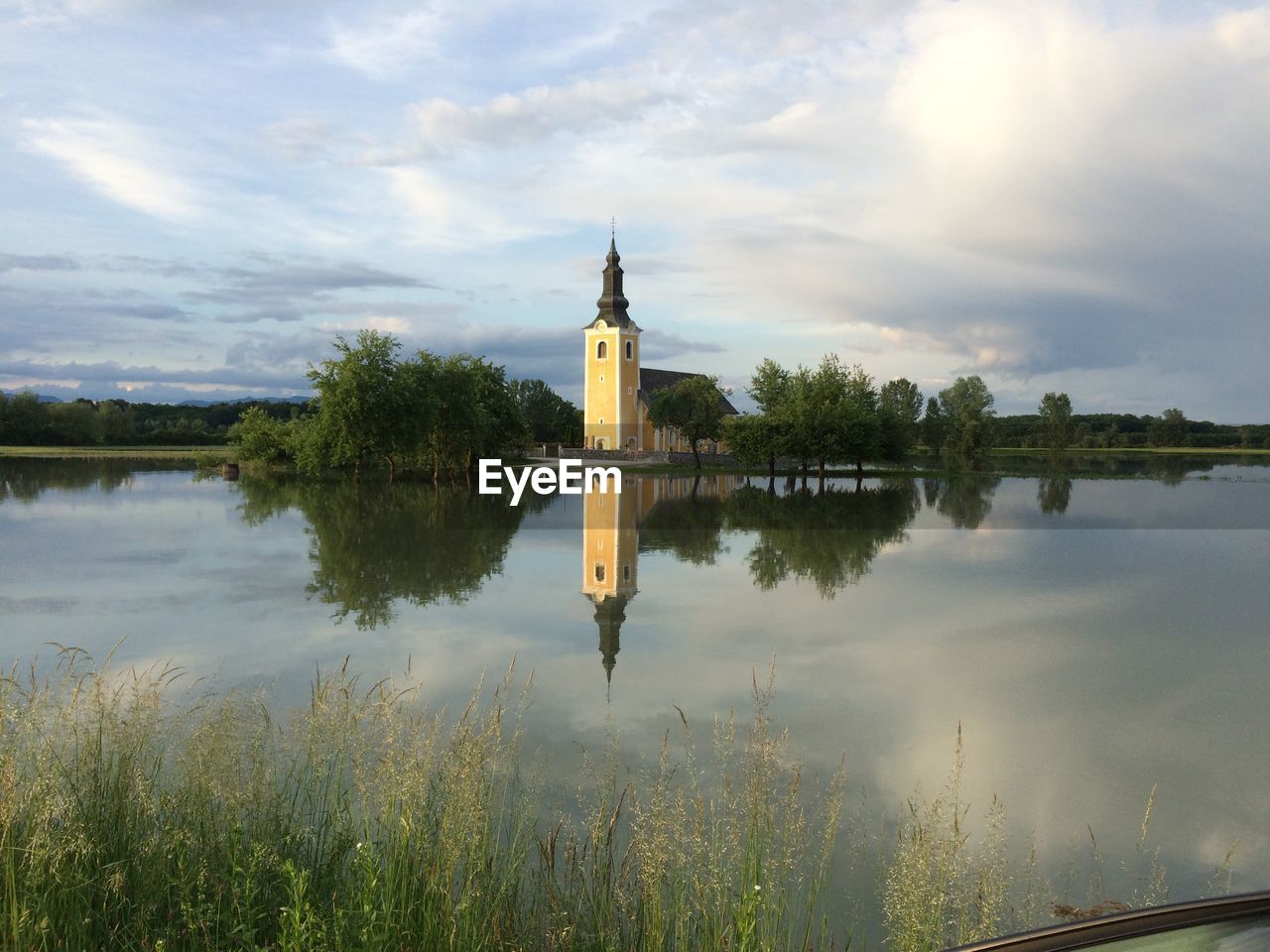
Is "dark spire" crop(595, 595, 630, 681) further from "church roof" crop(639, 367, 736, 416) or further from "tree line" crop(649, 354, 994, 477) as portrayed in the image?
"church roof" crop(639, 367, 736, 416)

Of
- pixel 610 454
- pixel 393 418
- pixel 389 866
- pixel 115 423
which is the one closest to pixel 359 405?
pixel 393 418

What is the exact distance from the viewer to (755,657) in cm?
1223

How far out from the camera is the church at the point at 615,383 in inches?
3280

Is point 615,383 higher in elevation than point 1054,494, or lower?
higher

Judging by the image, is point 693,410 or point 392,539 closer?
point 392,539

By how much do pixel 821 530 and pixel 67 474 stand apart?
4347 cm

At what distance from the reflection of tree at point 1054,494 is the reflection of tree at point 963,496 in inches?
90.2

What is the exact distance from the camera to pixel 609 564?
Result: 20875mm

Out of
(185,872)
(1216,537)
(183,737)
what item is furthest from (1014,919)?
(1216,537)

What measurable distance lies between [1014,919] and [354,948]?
3.74 m

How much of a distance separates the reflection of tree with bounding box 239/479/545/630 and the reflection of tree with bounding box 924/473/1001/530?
53.4ft

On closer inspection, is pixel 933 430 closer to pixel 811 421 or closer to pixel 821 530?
pixel 811 421

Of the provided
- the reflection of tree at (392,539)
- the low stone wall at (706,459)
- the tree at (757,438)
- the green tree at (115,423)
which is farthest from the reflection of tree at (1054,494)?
the green tree at (115,423)

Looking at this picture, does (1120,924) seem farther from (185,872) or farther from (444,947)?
(185,872)
